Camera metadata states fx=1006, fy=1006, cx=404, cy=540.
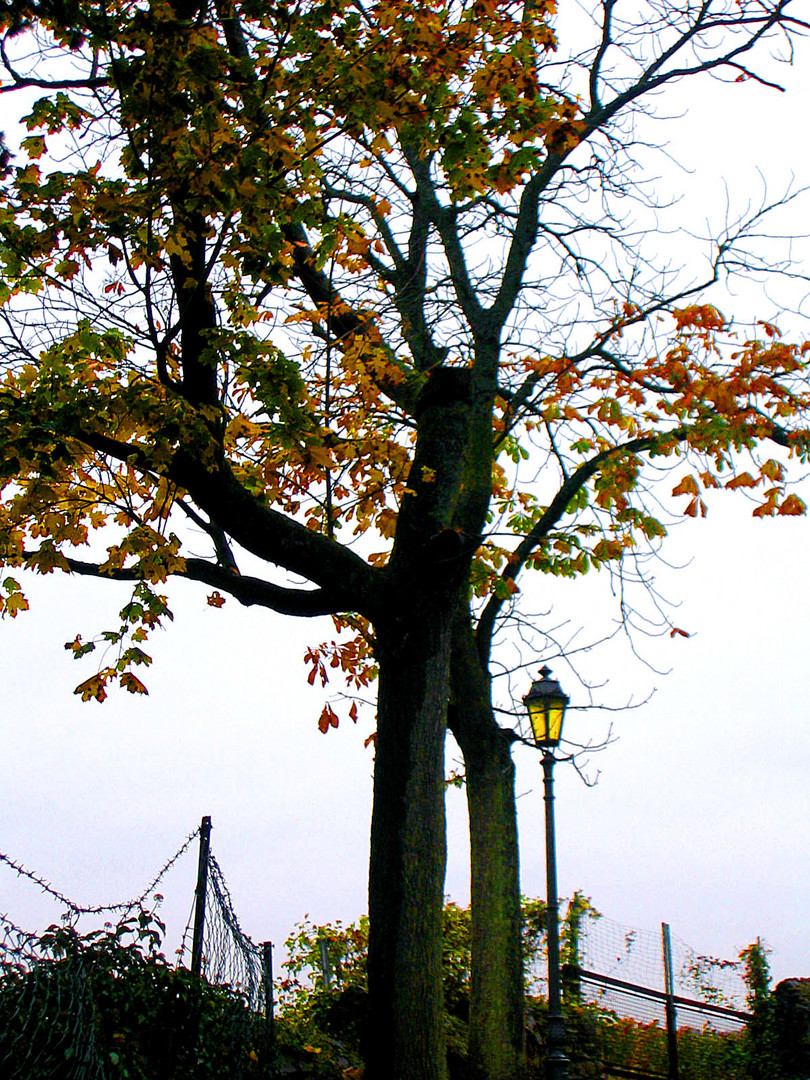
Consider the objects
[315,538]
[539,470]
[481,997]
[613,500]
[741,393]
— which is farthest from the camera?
[539,470]

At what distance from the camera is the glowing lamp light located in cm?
→ 1103

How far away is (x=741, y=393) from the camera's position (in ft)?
34.1

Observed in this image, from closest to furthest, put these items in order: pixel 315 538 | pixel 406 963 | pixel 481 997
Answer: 1. pixel 406 963
2. pixel 315 538
3. pixel 481 997

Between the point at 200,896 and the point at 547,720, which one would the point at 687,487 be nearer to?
the point at 547,720

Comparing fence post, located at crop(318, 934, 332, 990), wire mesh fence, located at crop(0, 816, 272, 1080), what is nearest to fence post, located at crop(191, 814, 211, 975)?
wire mesh fence, located at crop(0, 816, 272, 1080)

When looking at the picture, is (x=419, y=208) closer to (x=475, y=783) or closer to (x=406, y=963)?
(x=475, y=783)

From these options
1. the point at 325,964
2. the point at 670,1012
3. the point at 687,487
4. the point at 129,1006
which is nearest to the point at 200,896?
the point at 129,1006

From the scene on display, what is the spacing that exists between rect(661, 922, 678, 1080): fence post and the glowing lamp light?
5.94 meters

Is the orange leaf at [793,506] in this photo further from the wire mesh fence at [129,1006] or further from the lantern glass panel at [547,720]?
the wire mesh fence at [129,1006]

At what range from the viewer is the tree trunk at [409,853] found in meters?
6.59

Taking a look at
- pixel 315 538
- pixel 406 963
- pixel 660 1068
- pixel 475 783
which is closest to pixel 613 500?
pixel 475 783

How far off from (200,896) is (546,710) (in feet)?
14.3

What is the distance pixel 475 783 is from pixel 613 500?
3.47 metres

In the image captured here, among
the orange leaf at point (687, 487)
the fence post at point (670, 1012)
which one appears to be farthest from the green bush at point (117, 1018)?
the fence post at point (670, 1012)
